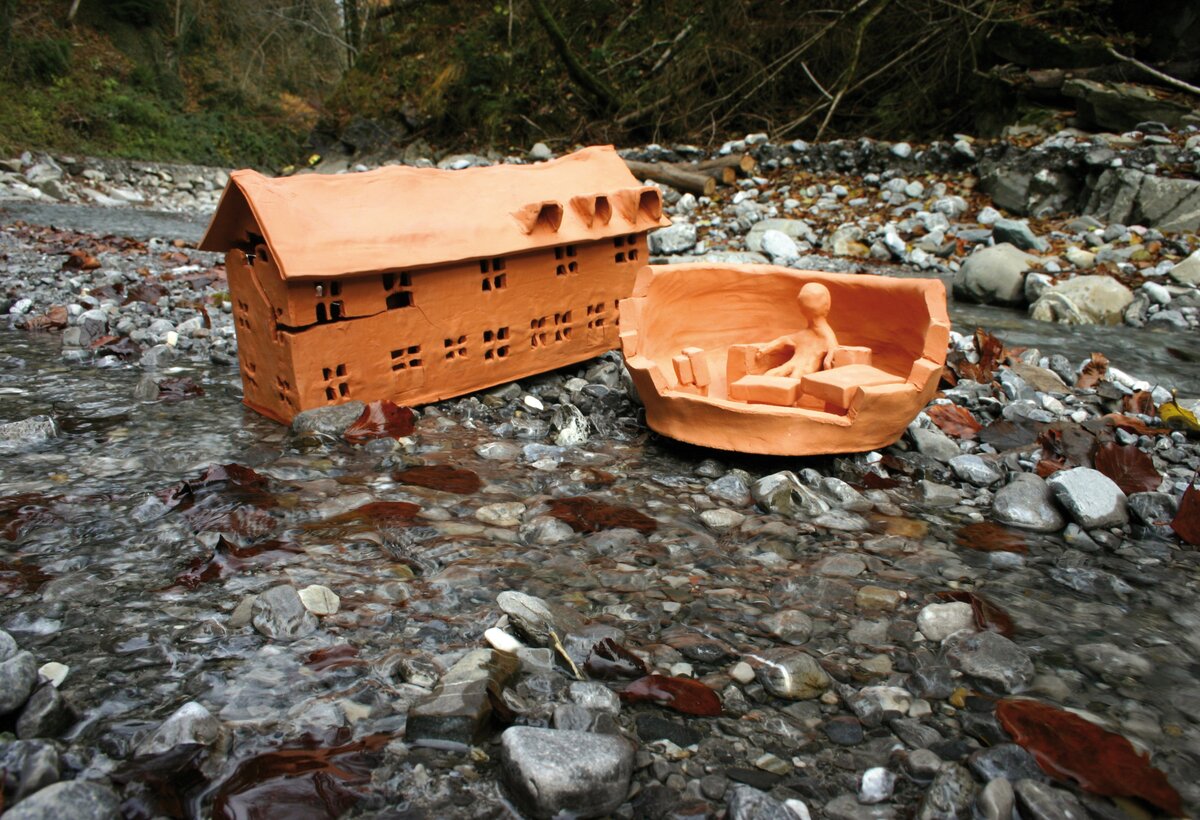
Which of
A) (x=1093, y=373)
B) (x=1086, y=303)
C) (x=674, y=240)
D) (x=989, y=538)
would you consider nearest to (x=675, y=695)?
(x=989, y=538)

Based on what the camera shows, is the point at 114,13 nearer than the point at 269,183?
No

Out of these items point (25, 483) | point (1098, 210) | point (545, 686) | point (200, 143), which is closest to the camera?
point (545, 686)

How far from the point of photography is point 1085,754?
7.00 feet

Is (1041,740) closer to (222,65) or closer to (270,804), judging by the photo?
(270,804)

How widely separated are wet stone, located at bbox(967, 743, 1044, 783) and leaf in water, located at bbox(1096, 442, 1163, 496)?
2.11 meters

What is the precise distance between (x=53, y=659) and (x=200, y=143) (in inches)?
840

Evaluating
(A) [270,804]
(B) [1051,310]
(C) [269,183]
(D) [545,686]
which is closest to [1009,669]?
(D) [545,686]

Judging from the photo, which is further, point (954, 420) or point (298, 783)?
point (954, 420)

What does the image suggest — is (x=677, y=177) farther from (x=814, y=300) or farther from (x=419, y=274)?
(x=419, y=274)

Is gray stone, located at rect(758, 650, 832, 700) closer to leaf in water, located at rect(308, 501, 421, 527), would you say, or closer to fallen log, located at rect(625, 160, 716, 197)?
leaf in water, located at rect(308, 501, 421, 527)

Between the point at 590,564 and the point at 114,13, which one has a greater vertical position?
the point at 114,13

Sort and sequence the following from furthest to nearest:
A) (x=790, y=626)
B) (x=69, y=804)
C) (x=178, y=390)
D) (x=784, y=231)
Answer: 1. (x=784, y=231)
2. (x=178, y=390)
3. (x=790, y=626)
4. (x=69, y=804)

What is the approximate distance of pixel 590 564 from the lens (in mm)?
3133

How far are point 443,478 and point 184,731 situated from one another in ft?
6.04
